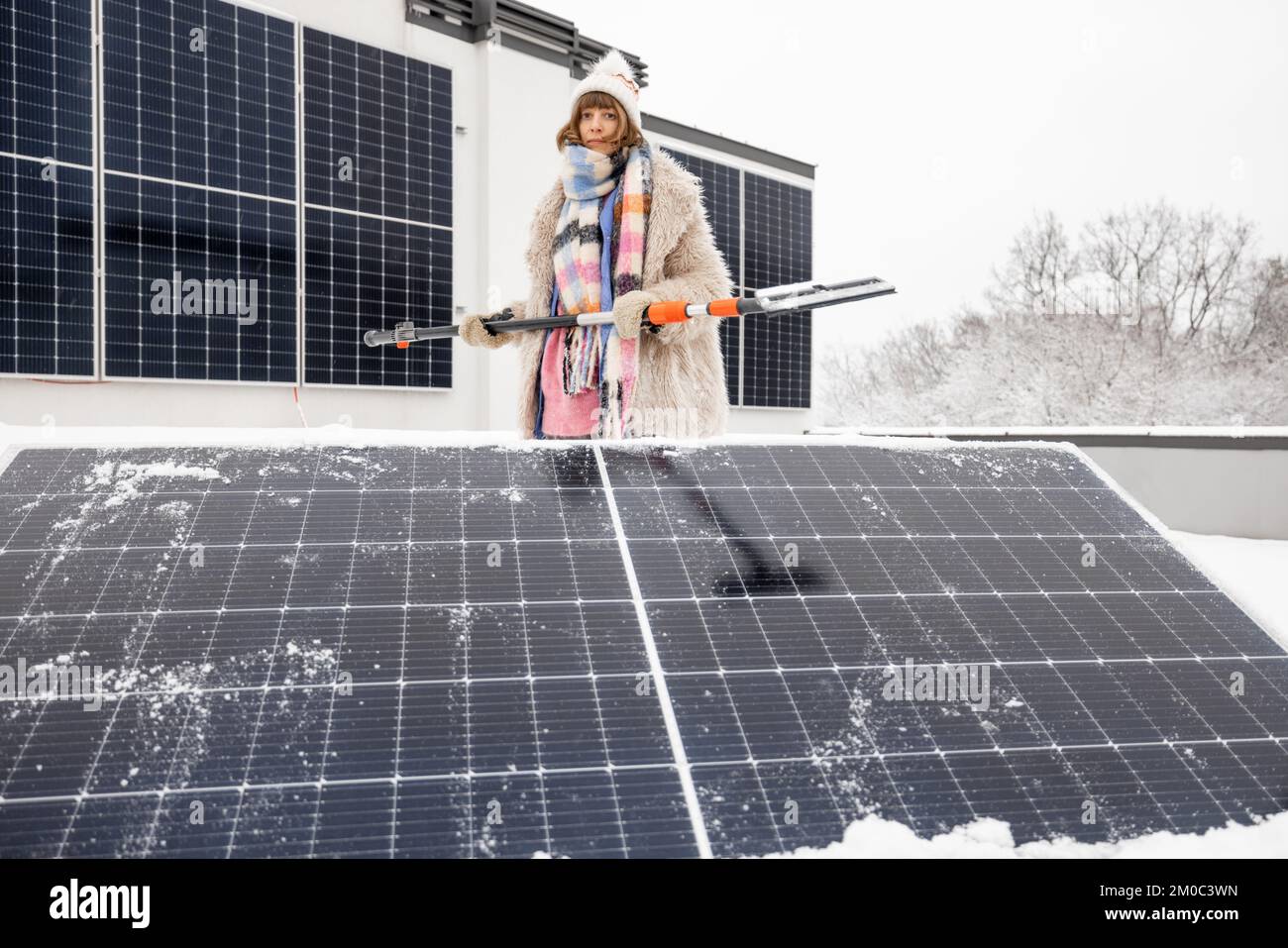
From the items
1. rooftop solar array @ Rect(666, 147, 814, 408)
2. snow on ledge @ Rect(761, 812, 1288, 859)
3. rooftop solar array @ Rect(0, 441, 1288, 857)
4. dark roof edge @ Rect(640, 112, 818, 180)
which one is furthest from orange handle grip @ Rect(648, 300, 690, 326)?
rooftop solar array @ Rect(666, 147, 814, 408)

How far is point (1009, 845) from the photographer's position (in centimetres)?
191

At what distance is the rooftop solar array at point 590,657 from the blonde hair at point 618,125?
1807mm

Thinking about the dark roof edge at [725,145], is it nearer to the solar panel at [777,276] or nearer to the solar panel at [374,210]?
→ the solar panel at [777,276]

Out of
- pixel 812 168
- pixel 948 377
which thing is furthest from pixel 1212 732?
pixel 948 377

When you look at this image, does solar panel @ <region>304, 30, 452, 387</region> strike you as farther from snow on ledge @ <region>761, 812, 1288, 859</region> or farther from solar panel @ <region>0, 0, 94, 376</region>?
snow on ledge @ <region>761, 812, 1288, 859</region>

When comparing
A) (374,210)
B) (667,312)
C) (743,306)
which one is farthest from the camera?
(374,210)

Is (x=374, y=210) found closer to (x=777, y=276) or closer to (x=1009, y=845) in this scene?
(x=777, y=276)

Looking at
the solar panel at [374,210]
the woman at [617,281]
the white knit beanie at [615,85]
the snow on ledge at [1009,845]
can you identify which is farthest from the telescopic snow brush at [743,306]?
the solar panel at [374,210]

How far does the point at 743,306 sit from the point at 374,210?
754 centimetres

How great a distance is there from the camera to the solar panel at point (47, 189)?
7434 millimetres

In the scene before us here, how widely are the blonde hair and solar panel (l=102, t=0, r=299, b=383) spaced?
205 inches

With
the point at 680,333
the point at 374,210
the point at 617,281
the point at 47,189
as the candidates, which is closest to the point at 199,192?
the point at 47,189
